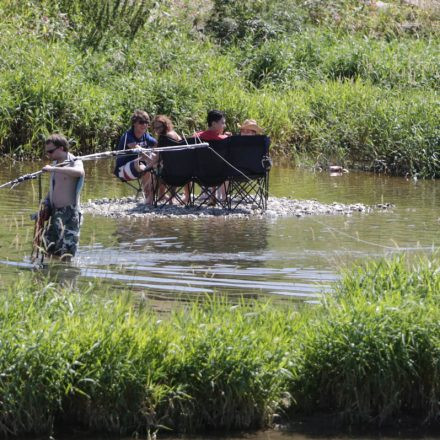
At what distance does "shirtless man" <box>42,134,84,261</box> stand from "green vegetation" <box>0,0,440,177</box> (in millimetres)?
9095

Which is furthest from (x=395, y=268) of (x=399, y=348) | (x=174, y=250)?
(x=174, y=250)

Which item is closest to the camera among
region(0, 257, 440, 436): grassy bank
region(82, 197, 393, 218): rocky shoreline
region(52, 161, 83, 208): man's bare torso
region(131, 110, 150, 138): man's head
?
region(0, 257, 440, 436): grassy bank

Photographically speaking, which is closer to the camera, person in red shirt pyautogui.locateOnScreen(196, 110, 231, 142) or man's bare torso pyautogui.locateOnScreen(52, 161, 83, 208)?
man's bare torso pyautogui.locateOnScreen(52, 161, 83, 208)

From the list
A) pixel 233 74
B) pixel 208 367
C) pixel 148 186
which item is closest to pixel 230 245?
pixel 148 186

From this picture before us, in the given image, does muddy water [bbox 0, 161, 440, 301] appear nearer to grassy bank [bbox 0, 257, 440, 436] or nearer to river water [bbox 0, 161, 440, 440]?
river water [bbox 0, 161, 440, 440]

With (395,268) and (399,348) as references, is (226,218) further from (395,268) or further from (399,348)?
(399,348)

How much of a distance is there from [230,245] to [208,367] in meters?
5.75

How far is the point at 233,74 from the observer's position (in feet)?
80.4

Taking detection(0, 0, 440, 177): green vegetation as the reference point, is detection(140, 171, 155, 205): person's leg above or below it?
below

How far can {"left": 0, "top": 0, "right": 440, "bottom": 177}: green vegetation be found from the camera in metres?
20.5

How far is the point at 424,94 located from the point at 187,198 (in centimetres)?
900

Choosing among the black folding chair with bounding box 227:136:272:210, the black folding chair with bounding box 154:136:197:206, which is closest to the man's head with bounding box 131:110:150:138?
the black folding chair with bounding box 154:136:197:206

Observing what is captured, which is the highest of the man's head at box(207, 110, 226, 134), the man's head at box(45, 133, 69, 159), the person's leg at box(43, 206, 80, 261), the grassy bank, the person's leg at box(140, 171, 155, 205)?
the man's head at box(207, 110, 226, 134)

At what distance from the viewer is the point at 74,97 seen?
20.9 m
